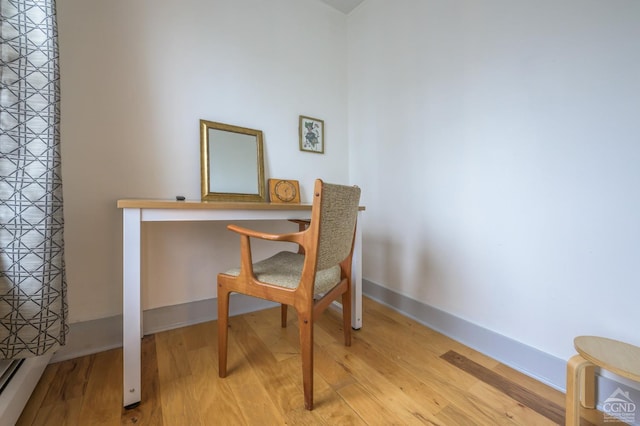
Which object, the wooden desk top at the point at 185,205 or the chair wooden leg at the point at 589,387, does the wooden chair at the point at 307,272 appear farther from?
the chair wooden leg at the point at 589,387

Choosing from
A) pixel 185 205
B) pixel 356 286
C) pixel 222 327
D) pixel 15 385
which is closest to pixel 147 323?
pixel 15 385

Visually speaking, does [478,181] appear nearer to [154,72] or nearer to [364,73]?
[364,73]

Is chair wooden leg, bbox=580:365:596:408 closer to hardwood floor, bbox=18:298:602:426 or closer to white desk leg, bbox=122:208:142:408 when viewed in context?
hardwood floor, bbox=18:298:602:426

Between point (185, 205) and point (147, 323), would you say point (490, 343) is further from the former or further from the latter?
point (147, 323)

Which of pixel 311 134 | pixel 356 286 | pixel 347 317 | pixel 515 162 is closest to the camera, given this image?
pixel 515 162

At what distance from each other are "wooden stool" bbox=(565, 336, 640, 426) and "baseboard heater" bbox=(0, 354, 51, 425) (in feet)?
5.76

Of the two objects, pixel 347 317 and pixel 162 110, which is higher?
pixel 162 110

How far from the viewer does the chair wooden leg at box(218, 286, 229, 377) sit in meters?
1.02

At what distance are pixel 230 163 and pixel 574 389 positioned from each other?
6.12 feet

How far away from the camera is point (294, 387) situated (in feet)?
3.32

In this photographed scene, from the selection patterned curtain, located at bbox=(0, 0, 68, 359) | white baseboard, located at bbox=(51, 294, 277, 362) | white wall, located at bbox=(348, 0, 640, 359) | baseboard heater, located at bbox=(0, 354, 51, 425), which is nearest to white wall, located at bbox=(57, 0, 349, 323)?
white baseboard, located at bbox=(51, 294, 277, 362)

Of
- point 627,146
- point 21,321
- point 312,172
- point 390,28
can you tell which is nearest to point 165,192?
point 21,321

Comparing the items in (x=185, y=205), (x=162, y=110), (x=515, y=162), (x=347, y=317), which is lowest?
(x=347, y=317)

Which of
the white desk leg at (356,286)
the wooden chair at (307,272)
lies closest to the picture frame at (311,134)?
the white desk leg at (356,286)
